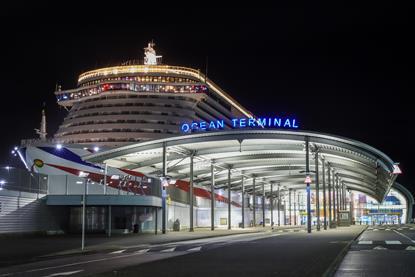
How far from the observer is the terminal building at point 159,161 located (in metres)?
46.8

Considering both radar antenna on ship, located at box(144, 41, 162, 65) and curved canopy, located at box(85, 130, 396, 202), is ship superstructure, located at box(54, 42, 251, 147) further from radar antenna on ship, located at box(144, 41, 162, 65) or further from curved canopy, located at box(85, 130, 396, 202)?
curved canopy, located at box(85, 130, 396, 202)

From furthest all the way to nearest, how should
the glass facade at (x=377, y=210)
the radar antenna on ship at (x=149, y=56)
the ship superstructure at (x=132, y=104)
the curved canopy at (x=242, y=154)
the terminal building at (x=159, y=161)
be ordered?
the glass facade at (x=377, y=210) → the radar antenna on ship at (x=149, y=56) → the ship superstructure at (x=132, y=104) → the curved canopy at (x=242, y=154) → the terminal building at (x=159, y=161)

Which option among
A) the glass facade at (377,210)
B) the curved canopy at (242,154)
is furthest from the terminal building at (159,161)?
the glass facade at (377,210)

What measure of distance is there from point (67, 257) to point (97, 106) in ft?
286

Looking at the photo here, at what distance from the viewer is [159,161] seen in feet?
220

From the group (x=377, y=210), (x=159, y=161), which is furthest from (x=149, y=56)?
(x=377, y=210)

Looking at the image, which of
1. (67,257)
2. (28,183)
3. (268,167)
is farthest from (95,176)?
(268,167)

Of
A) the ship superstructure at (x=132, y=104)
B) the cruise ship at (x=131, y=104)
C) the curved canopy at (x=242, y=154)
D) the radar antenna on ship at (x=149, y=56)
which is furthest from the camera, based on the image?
the radar antenna on ship at (x=149, y=56)

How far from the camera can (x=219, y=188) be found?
3762 inches

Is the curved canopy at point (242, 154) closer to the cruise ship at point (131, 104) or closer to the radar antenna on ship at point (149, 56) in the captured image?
the cruise ship at point (131, 104)

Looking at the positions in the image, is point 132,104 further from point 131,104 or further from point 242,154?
point 242,154

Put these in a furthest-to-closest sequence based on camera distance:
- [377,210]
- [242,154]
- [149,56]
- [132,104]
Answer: [377,210] < [149,56] < [132,104] < [242,154]

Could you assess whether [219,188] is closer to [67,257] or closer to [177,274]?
A: [67,257]

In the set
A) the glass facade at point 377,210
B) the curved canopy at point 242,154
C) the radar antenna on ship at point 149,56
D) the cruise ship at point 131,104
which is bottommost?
the glass facade at point 377,210
